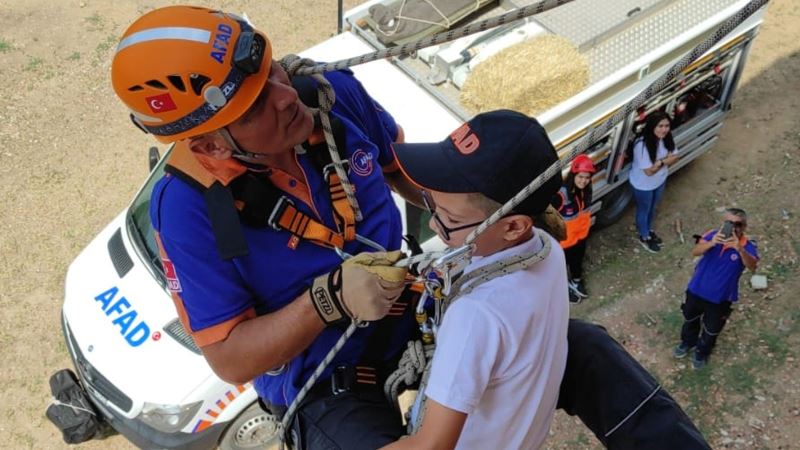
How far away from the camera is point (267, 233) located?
2.81 m

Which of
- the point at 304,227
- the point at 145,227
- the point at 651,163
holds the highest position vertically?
the point at 304,227

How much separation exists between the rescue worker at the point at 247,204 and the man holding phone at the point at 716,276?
12.3ft

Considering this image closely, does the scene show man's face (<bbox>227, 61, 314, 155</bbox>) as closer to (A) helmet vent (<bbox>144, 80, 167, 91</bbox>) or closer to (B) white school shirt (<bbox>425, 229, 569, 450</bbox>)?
(A) helmet vent (<bbox>144, 80, 167, 91</bbox>)

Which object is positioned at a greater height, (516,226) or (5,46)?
(516,226)

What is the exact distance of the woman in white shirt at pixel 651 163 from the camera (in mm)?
7113

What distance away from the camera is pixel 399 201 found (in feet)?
18.8

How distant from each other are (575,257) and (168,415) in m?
3.84

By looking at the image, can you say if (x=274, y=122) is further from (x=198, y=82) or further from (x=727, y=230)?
(x=727, y=230)

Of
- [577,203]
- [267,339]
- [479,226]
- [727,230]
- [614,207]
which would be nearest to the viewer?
[479,226]

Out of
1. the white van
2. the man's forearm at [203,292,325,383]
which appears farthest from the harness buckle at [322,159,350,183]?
the white van

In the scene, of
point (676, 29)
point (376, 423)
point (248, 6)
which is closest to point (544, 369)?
point (376, 423)

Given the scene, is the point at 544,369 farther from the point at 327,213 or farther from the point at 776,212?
the point at 776,212

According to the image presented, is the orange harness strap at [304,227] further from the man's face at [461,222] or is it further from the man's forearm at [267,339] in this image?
the man's face at [461,222]

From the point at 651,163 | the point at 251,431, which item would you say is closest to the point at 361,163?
the point at 251,431
